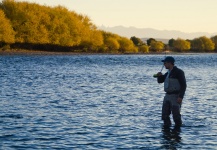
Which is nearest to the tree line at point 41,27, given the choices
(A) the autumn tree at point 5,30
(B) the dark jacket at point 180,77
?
(A) the autumn tree at point 5,30

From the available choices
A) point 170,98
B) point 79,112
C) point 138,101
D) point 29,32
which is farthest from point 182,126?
point 29,32

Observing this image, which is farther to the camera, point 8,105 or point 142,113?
point 8,105

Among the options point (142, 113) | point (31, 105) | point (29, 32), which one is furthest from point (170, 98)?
point (29, 32)

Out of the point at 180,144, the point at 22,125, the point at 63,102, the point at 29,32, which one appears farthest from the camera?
the point at 29,32

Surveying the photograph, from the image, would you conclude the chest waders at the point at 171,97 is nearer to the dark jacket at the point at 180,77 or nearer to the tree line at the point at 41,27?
the dark jacket at the point at 180,77

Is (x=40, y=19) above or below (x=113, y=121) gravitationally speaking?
above

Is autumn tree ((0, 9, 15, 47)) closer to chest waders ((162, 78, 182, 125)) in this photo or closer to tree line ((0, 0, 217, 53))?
tree line ((0, 0, 217, 53))

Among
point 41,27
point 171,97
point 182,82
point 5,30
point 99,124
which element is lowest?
point 99,124

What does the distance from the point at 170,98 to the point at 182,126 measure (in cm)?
230

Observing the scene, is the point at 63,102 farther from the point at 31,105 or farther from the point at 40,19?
the point at 40,19

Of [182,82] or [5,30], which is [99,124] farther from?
[5,30]

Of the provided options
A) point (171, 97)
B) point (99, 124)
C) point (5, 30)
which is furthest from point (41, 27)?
point (171, 97)

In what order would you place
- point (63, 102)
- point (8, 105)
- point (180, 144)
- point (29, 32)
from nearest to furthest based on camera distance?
point (180, 144)
point (8, 105)
point (63, 102)
point (29, 32)

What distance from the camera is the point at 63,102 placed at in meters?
29.5
